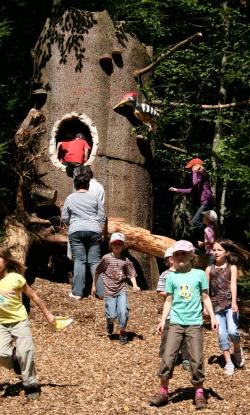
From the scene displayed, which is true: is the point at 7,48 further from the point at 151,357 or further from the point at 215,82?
the point at 151,357

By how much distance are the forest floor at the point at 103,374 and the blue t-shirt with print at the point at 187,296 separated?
777 millimetres

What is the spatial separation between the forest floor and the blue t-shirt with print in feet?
2.55

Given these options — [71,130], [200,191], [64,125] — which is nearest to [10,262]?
[200,191]

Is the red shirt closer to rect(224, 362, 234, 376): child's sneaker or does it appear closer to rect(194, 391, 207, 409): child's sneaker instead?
rect(224, 362, 234, 376): child's sneaker

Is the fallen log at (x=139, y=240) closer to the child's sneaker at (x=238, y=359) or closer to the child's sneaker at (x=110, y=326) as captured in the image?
the child's sneaker at (x=110, y=326)

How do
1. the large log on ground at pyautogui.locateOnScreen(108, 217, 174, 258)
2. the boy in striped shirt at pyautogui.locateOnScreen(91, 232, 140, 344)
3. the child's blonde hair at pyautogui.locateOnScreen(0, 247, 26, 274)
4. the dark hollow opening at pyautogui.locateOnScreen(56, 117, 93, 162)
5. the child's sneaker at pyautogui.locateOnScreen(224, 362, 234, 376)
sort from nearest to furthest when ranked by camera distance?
the child's blonde hair at pyautogui.locateOnScreen(0, 247, 26, 274) → the child's sneaker at pyautogui.locateOnScreen(224, 362, 234, 376) → the boy in striped shirt at pyautogui.locateOnScreen(91, 232, 140, 344) → the large log on ground at pyautogui.locateOnScreen(108, 217, 174, 258) → the dark hollow opening at pyautogui.locateOnScreen(56, 117, 93, 162)

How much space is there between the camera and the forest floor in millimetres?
5535

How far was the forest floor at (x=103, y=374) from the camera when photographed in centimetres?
554

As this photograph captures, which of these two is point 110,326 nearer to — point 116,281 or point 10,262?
point 116,281

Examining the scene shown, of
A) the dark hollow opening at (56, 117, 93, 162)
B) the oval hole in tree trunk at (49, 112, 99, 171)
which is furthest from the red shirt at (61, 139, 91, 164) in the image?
the dark hollow opening at (56, 117, 93, 162)

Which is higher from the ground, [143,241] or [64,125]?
[64,125]

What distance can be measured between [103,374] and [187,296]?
1463mm

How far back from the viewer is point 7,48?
1376 centimetres

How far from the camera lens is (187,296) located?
5.64 metres
